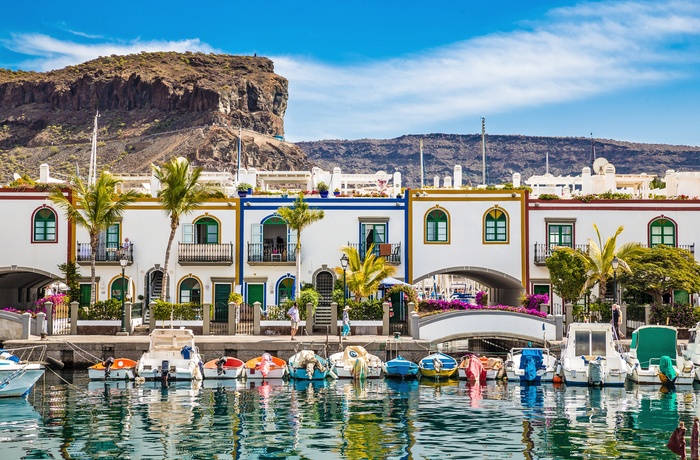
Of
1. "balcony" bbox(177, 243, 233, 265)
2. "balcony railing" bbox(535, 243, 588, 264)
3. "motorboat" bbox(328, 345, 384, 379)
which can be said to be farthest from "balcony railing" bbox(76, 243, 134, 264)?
"balcony railing" bbox(535, 243, 588, 264)

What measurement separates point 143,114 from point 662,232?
14233 cm

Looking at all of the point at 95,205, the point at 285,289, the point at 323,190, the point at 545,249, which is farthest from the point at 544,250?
the point at 95,205

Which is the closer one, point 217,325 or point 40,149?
point 217,325

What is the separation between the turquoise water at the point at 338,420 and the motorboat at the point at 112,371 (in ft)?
1.81

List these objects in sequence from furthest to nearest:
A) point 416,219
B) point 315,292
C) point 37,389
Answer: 1. point 416,219
2. point 315,292
3. point 37,389

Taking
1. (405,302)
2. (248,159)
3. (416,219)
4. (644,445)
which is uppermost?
(248,159)

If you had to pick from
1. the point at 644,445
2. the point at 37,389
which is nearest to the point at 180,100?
the point at 37,389

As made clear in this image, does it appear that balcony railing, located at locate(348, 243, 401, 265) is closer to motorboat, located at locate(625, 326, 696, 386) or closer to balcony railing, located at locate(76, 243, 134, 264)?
balcony railing, located at locate(76, 243, 134, 264)

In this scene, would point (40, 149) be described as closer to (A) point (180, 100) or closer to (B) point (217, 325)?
(A) point (180, 100)

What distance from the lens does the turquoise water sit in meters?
21.9

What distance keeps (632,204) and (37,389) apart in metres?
29.7

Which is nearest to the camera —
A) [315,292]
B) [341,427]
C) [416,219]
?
[341,427]

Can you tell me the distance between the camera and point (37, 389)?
32125 millimetres

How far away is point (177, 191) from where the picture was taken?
42.7 m
